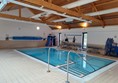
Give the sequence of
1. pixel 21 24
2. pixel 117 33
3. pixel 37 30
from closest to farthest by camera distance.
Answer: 1. pixel 117 33
2. pixel 21 24
3. pixel 37 30

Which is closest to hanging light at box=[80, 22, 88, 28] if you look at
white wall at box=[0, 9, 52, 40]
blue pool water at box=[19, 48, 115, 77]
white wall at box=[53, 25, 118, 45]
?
white wall at box=[53, 25, 118, 45]

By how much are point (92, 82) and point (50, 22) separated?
8.10 metres

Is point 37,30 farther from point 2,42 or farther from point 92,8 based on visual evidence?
point 92,8

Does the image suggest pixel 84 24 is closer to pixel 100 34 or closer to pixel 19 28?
pixel 100 34

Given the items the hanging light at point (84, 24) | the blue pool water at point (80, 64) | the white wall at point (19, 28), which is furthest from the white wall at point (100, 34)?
the white wall at point (19, 28)

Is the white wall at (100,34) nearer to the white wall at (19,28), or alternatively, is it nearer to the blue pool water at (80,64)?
the blue pool water at (80,64)

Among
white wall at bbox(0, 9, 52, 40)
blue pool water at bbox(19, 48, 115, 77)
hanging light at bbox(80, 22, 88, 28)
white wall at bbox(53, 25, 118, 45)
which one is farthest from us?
white wall at bbox(0, 9, 52, 40)

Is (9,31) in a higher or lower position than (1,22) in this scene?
lower

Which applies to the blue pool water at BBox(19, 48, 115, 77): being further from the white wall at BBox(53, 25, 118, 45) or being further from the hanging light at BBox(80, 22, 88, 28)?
the hanging light at BBox(80, 22, 88, 28)

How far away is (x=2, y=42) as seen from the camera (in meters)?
10.2

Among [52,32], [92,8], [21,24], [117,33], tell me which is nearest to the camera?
[92,8]

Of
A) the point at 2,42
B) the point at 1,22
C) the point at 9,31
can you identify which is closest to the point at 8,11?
the point at 1,22

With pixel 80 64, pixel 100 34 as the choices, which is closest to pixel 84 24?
pixel 100 34

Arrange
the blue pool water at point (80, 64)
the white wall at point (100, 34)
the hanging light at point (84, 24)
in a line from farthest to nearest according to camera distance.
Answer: the hanging light at point (84, 24) < the white wall at point (100, 34) < the blue pool water at point (80, 64)
